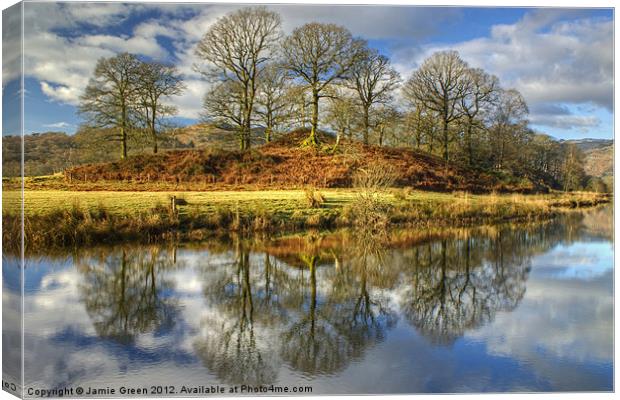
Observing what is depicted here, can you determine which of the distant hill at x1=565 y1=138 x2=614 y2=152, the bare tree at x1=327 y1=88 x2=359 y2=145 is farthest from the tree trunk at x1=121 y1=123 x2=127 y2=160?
the distant hill at x1=565 y1=138 x2=614 y2=152

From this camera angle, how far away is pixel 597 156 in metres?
10.1

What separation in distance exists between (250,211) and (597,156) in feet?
25.2

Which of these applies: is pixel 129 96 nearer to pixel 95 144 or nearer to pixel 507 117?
pixel 95 144

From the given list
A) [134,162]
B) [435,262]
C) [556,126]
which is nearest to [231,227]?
[134,162]

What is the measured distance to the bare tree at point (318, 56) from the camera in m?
10.3

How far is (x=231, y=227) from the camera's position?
42.9 ft

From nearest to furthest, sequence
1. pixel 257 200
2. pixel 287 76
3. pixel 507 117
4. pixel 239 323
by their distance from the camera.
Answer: pixel 239 323
pixel 287 76
pixel 507 117
pixel 257 200

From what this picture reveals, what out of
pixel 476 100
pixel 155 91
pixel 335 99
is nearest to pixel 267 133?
pixel 335 99

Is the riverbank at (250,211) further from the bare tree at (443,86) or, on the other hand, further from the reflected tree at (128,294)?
the bare tree at (443,86)

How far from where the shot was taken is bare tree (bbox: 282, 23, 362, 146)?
10273 mm

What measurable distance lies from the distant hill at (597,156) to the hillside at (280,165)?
333 cm

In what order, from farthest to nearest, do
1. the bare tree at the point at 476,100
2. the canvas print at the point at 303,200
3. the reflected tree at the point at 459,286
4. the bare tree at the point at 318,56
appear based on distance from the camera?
1. the bare tree at the point at 476,100
2. the bare tree at the point at 318,56
3. the reflected tree at the point at 459,286
4. the canvas print at the point at 303,200

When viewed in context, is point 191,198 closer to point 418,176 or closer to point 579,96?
point 418,176

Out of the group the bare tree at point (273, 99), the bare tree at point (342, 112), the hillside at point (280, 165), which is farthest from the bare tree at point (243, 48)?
the bare tree at point (342, 112)
